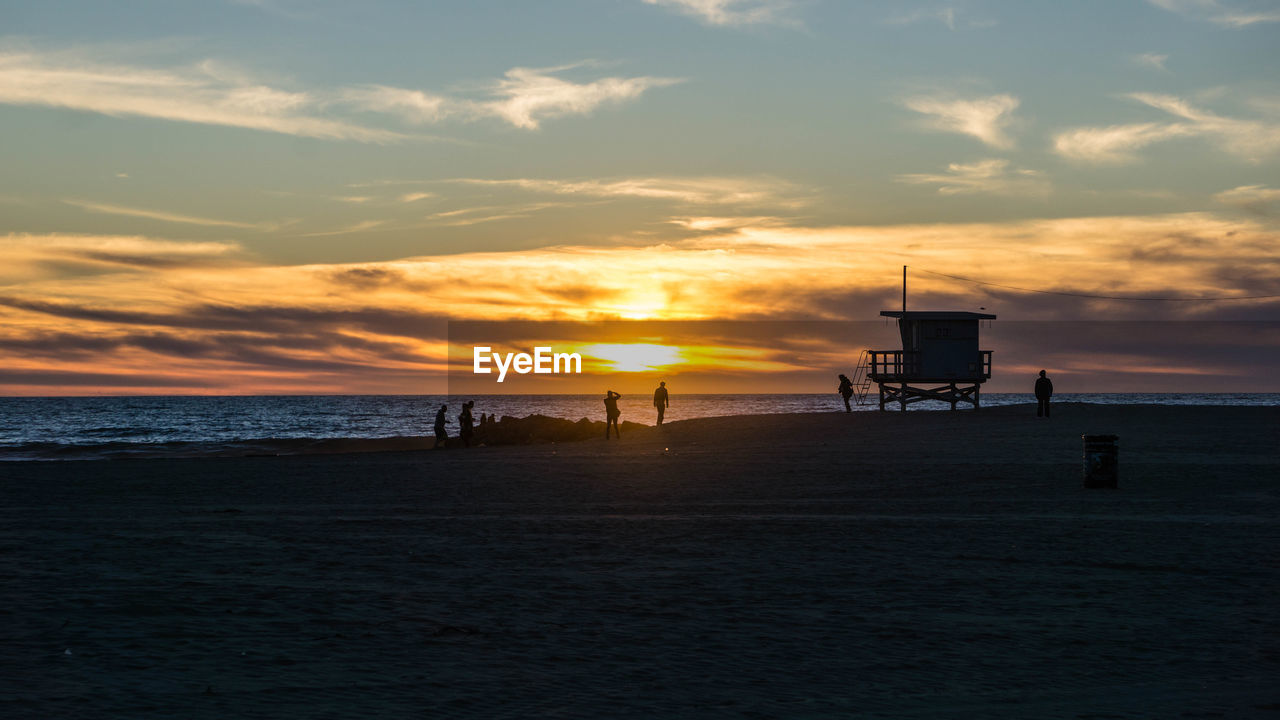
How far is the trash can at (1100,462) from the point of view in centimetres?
1942

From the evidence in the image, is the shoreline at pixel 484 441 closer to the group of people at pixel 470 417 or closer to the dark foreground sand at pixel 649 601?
the group of people at pixel 470 417

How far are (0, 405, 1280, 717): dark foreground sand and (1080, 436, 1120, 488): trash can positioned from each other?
504mm

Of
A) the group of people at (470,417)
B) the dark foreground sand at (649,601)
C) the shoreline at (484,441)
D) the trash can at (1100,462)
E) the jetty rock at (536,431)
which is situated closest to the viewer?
the dark foreground sand at (649,601)

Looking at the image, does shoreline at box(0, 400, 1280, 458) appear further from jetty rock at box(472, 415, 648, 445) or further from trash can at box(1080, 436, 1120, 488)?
trash can at box(1080, 436, 1120, 488)

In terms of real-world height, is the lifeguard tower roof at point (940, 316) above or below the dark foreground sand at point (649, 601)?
above

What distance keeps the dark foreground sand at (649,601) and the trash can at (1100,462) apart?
504 mm

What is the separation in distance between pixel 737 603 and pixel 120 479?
761 inches

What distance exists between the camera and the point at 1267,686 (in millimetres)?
6738

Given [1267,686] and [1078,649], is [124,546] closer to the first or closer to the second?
[1078,649]

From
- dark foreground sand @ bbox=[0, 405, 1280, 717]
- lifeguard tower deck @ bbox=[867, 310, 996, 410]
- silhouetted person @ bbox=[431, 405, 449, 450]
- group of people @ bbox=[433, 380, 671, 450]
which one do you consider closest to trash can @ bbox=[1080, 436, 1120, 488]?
dark foreground sand @ bbox=[0, 405, 1280, 717]

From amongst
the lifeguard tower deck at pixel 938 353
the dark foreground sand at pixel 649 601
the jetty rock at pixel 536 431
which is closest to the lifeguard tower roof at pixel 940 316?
the lifeguard tower deck at pixel 938 353

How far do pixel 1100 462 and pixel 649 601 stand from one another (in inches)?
502

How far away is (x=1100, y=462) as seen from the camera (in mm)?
19547

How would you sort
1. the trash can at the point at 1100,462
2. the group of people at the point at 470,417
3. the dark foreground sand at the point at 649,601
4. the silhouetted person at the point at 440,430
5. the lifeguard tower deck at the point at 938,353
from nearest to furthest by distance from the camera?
the dark foreground sand at the point at 649,601
the trash can at the point at 1100,462
the group of people at the point at 470,417
the silhouetted person at the point at 440,430
the lifeguard tower deck at the point at 938,353
